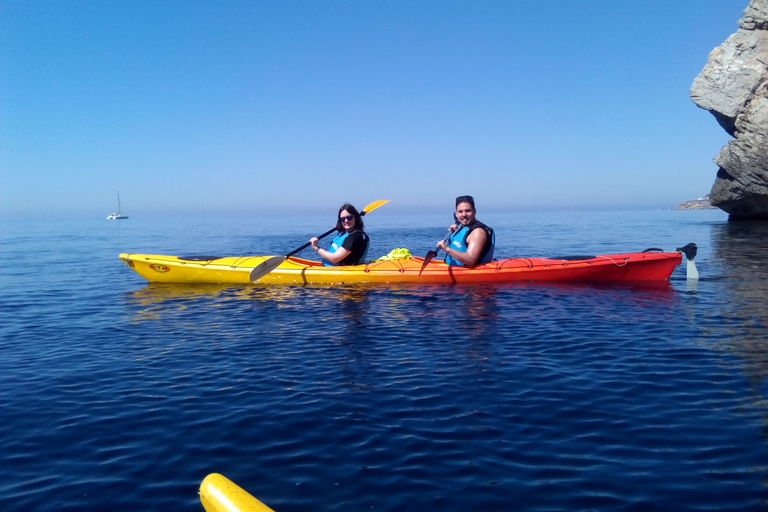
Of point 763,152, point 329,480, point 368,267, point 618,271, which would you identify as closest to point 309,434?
point 329,480

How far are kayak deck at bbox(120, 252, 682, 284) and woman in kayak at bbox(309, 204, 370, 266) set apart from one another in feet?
0.81

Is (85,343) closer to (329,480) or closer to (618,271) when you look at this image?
(329,480)

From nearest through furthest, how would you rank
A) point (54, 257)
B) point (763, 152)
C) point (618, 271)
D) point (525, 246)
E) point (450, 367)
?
point (450, 367) → point (618, 271) → point (54, 257) → point (525, 246) → point (763, 152)

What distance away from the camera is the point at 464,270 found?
10.9 m

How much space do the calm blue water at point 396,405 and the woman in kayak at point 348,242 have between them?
6.89 ft

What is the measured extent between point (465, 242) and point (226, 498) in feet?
28.4

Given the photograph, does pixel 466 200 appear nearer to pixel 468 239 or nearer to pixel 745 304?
pixel 468 239

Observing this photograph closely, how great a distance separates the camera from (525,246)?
2264 cm

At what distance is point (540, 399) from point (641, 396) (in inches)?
36.7

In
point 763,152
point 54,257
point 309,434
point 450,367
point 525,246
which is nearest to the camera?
point 309,434

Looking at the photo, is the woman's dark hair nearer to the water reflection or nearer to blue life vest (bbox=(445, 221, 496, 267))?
blue life vest (bbox=(445, 221, 496, 267))

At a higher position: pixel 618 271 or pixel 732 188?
pixel 732 188

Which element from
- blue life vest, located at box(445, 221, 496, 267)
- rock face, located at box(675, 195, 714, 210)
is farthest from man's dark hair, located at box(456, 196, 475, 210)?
rock face, located at box(675, 195, 714, 210)

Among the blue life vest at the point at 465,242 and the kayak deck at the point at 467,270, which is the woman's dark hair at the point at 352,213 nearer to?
the kayak deck at the point at 467,270
